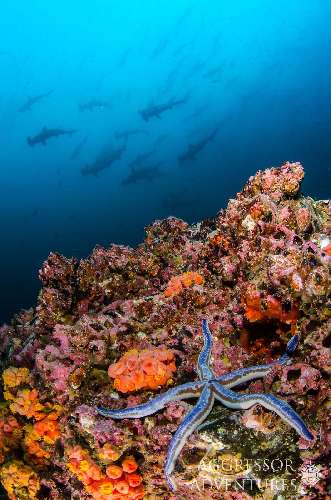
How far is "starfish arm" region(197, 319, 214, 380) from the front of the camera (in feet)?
14.0

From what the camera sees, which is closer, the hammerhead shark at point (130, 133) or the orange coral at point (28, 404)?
the orange coral at point (28, 404)

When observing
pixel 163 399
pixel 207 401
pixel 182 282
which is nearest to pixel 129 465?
pixel 163 399

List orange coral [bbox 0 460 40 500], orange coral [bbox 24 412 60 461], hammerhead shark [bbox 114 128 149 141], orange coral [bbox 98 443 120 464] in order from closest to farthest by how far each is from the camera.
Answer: orange coral [bbox 98 443 120 464] → orange coral [bbox 24 412 60 461] → orange coral [bbox 0 460 40 500] → hammerhead shark [bbox 114 128 149 141]

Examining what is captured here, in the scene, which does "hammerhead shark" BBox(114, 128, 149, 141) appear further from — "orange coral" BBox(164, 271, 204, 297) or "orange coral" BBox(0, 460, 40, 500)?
"orange coral" BBox(0, 460, 40, 500)

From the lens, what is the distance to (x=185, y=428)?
3771 millimetres

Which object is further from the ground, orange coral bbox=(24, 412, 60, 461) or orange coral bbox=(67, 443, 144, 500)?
orange coral bbox=(24, 412, 60, 461)

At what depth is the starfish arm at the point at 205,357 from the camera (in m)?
4.26

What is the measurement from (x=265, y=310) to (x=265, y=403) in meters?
1.13

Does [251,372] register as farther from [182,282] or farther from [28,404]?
[28,404]

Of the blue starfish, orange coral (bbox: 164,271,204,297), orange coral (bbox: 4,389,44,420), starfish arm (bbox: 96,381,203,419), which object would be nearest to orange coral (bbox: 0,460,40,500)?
orange coral (bbox: 4,389,44,420)

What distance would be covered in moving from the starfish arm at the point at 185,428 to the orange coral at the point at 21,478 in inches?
104

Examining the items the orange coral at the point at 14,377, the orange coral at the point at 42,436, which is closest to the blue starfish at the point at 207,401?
the orange coral at the point at 42,436

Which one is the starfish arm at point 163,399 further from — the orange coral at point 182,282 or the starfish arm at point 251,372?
the orange coral at point 182,282

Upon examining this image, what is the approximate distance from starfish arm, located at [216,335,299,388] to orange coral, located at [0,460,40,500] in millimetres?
3428
